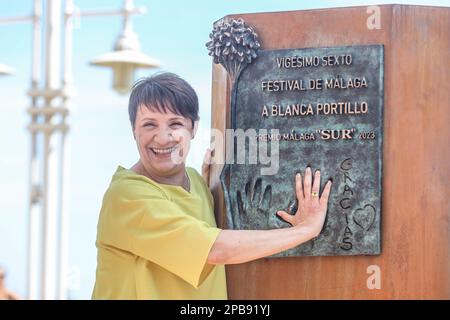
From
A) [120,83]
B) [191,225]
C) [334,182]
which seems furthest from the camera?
[120,83]

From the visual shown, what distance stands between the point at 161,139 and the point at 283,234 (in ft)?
3.14

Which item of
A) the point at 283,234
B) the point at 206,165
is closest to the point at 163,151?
the point at 206,165

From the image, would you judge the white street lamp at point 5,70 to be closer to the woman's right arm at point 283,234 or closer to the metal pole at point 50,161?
the metal pole at point 50,161

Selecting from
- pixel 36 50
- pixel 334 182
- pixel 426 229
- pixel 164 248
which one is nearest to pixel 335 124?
pixel 334 182

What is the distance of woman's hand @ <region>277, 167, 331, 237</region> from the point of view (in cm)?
739

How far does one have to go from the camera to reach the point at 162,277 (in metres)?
7.26

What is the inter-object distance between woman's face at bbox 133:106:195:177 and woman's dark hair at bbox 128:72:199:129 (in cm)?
4

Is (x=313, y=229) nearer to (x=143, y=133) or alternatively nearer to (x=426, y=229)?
(x=426, y=229)

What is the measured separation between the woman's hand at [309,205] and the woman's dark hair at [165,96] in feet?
2.62

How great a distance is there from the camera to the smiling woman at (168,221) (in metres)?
7.06

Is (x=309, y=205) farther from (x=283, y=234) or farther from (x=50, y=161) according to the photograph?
(x=50, y=161)

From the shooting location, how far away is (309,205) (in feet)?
24.5

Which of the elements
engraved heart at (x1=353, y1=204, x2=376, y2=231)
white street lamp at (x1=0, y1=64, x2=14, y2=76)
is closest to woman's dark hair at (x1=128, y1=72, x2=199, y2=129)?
engraved heart at (x1=353, y1=204, x2=376, y2=231)
